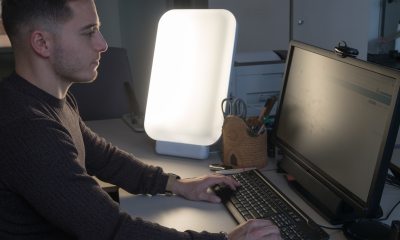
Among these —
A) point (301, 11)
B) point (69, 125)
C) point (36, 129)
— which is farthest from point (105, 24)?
point (36, 129)

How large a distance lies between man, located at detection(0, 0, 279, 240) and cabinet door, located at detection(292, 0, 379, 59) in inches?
65.9

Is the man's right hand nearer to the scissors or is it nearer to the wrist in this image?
the wrist

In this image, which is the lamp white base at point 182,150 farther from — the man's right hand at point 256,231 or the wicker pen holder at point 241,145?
the man's right hand at point 256,231

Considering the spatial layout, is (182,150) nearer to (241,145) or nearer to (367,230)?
(241,145)

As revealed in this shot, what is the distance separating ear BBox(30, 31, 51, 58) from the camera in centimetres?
113

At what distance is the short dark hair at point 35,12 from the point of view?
114 centimetres

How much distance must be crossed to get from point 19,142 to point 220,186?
0.58 meters

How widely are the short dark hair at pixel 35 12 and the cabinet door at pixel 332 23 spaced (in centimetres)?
184

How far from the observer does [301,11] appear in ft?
8.92

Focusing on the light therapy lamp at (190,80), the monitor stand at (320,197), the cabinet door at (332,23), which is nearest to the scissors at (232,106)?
the light therapy lamp at (190,80)

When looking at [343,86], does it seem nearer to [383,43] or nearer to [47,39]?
[47,39]

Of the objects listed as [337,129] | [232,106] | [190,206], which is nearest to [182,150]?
[232,106]

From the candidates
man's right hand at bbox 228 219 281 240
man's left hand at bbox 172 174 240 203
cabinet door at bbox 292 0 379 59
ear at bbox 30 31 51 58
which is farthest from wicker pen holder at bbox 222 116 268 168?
cabinet door at bbox 292 0 379 59

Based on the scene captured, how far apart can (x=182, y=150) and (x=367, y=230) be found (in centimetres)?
74
